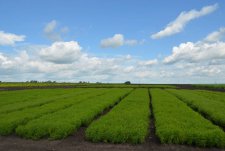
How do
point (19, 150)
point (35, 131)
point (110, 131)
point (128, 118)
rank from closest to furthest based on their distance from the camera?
point (19, 150) → point (110, 131) → point (35, 131) → point (128, 118)

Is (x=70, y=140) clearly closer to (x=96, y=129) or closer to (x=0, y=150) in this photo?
(x=96, y=129)

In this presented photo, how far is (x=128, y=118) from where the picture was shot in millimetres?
16234

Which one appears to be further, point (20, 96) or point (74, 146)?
point (20, 96)

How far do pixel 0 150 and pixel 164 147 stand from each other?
23.8 feet

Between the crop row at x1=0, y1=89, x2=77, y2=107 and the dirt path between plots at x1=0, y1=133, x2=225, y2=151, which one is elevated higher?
the crop row at x1=0, y1=89, x2=77, y2=107

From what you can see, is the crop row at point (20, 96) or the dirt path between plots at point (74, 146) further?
the crop row at point (20, 96)

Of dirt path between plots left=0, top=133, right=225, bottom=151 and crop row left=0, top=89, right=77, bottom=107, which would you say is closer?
dirt path between plots left=0, top=133, right=225, bottom=151

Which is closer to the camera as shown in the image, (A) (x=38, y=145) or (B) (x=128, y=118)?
(A) (x=38, y=145)

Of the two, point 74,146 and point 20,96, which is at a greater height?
point 20,96

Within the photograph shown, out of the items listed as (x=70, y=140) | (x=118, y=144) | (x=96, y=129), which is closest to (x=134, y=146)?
(x=118, y=144)

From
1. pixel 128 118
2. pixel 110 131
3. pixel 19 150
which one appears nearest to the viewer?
pixel 19 150

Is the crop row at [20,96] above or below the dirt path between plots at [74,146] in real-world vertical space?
above

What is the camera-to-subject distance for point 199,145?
12062 mm

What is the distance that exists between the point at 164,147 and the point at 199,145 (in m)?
1.60
